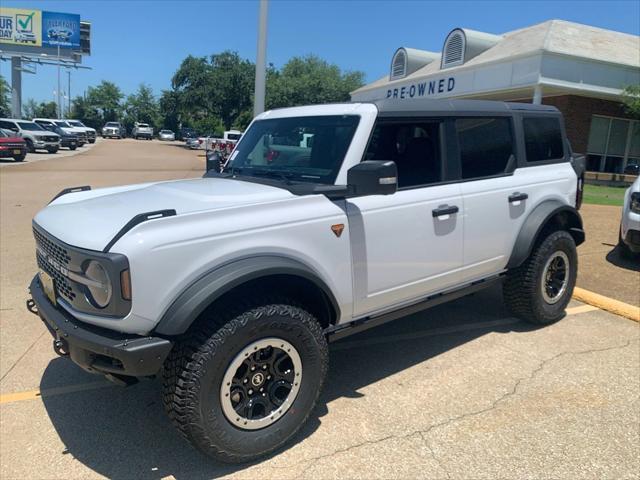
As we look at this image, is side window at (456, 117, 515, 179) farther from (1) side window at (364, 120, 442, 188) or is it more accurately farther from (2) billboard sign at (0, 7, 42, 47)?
(2) billboard sign at (0, 7, 42, 47)

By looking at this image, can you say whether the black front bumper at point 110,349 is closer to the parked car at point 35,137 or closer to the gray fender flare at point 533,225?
the gray fender flare at point 533,225

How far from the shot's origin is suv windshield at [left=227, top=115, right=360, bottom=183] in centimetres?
341

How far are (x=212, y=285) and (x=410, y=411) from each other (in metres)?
1.63

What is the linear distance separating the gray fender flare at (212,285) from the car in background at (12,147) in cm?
2485

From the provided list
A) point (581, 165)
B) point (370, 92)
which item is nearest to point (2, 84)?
point (370, 92)

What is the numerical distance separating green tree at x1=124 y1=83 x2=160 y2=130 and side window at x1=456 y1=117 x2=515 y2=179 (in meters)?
95.8

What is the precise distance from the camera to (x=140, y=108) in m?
93.6

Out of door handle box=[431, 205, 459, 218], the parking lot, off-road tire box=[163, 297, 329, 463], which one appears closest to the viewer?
off-road tire box=[163, 297, 329, 463]

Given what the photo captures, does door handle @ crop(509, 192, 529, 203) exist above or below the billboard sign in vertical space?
below

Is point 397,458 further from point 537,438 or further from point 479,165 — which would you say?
point 479,165

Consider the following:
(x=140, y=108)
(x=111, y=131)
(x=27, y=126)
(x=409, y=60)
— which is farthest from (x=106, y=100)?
(x=409, y=60)

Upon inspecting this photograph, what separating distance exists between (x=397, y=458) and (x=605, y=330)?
9.54 ft

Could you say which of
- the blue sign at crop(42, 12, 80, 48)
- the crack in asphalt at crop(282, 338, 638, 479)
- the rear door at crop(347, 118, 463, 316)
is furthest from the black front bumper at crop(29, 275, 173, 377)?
the blue sign at crop(42, 12, 80, 48)

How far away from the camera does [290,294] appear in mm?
3035
